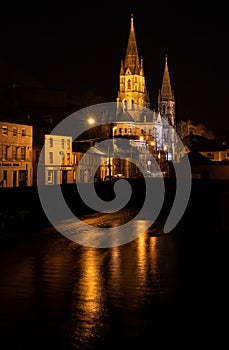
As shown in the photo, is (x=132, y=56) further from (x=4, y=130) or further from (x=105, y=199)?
(x=105, y=199)

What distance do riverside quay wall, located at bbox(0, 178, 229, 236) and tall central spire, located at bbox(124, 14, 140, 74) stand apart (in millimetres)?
88815

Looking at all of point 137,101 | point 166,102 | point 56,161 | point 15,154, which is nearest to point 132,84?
point 137,101

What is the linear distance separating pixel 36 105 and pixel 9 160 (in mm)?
39639

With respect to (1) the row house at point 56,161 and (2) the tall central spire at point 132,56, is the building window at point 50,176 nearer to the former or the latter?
(1) the row house at point 56,161

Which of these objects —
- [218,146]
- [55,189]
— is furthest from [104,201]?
[218,146]

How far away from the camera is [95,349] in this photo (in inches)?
375

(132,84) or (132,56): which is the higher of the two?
(132,56)

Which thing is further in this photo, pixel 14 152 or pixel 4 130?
pixel 14 152

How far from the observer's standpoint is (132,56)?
159 m

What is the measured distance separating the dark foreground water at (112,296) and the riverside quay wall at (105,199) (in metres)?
5.38

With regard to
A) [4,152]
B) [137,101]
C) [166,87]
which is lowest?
[4,152]

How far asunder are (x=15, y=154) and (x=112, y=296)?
4830 centimetres

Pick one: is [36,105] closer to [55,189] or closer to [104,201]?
[104,201]

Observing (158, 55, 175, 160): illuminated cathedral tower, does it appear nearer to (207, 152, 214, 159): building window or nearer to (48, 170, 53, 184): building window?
(207, 152, 214, 159): building window
